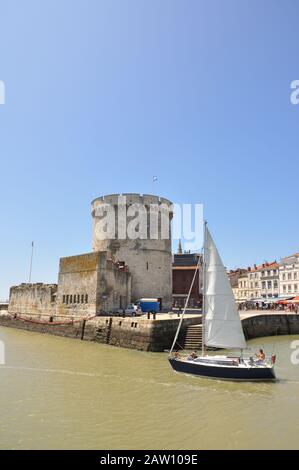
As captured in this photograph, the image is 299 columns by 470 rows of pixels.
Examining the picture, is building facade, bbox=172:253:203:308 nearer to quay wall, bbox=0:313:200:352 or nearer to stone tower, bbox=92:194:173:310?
stone tower, bbox=92:194:173:310

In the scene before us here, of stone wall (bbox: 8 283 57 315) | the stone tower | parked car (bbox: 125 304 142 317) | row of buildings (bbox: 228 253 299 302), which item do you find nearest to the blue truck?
parked car (bbox: 125 304 142 317)

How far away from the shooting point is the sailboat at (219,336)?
13.7 meters

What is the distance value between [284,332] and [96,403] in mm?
23499

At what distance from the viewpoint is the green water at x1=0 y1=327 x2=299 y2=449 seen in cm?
842

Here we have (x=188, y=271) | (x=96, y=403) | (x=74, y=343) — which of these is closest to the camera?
(x=96, y=403)

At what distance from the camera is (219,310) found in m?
15.2

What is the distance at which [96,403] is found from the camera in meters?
11.2

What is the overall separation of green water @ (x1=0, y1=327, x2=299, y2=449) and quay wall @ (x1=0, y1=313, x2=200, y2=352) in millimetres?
3383

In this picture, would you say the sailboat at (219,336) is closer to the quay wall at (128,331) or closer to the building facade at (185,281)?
the quay wall at (128,331)

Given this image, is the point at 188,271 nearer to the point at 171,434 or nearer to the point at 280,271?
the point at 280,271

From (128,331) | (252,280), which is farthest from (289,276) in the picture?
(128,331)

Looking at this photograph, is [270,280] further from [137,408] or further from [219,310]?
[137,408]

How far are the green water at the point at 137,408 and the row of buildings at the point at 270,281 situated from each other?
135ft
